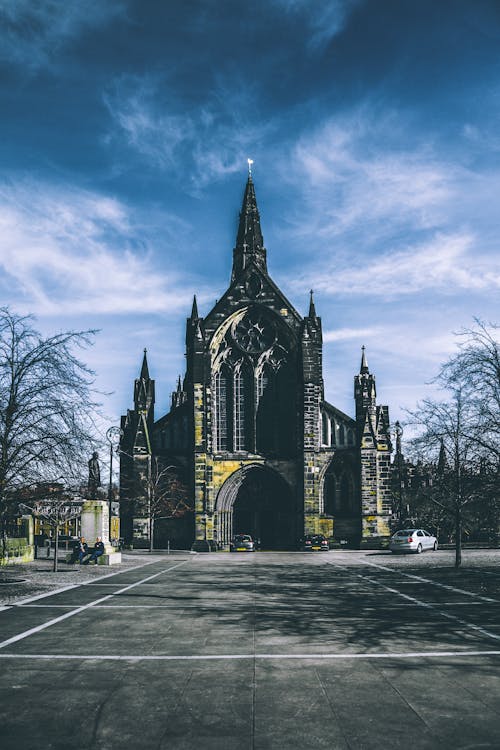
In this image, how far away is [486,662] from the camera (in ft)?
30.8

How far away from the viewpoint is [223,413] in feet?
146

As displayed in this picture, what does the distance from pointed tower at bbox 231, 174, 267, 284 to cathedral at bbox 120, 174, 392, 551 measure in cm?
811

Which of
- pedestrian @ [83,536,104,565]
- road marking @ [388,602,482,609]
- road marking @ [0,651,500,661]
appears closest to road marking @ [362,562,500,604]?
road marking @ [388,602,482,609]

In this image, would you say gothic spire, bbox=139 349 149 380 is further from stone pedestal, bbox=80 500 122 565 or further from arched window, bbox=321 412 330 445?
stone pedestal, bbox=80 500 122 565

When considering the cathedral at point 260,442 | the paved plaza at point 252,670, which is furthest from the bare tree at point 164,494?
the paved plaza at point 252,670

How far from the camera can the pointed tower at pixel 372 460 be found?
43.5m

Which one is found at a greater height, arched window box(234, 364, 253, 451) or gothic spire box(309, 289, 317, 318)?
gothic spire box(309, 289, 317, 318)

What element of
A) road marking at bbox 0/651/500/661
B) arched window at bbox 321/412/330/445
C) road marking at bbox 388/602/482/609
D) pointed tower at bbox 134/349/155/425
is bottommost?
road marking at bbox 388/602/482/609

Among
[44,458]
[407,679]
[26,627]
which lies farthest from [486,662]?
[44,458]

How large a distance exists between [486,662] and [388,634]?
2.48 meters

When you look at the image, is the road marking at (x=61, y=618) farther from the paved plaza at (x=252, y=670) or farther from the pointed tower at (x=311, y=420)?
the pointed tower at (x=311, y=420)

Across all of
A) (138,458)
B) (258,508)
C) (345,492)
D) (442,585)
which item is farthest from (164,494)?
(442,585)

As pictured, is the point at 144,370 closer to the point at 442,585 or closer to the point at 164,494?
the point at 164,494

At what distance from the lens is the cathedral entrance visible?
43625 mm
